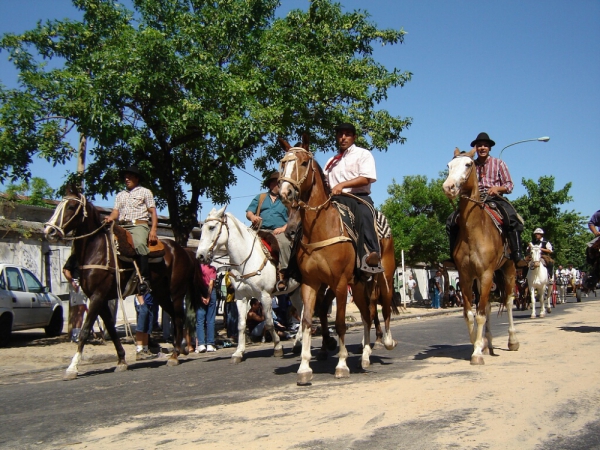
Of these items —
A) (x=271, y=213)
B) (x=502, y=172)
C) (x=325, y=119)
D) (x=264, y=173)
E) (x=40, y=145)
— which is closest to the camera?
(x=502, y=172)

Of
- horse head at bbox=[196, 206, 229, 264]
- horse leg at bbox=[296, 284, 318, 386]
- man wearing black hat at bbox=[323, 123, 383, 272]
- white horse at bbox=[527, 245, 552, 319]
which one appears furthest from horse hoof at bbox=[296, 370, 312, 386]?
white horse at bbox=[527, 245, 552, 319]

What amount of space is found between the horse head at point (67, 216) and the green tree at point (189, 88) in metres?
4.29

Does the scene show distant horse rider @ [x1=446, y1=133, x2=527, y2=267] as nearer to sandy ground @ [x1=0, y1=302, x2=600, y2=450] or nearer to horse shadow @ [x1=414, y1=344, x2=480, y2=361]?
horse shadow @ [x1=414, y1=344, x2=480, y2=361]

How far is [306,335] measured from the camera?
766cm

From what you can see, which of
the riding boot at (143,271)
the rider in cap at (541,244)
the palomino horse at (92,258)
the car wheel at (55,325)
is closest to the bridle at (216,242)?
the riding boot at (143,271)

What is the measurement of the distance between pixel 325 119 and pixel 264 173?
3177mm

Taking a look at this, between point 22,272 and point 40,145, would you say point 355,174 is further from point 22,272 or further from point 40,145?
point 22,272

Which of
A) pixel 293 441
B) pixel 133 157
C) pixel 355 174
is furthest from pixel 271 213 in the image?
pixel 293 441

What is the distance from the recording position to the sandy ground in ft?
15.6

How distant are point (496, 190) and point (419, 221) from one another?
31010mm

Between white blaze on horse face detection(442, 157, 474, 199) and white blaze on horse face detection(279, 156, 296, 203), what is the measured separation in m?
2.32

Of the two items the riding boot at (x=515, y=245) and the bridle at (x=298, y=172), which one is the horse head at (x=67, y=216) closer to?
the bridle at (x=298, y=172)

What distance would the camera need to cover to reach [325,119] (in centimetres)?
1764

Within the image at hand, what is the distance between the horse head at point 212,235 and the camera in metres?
10.4
